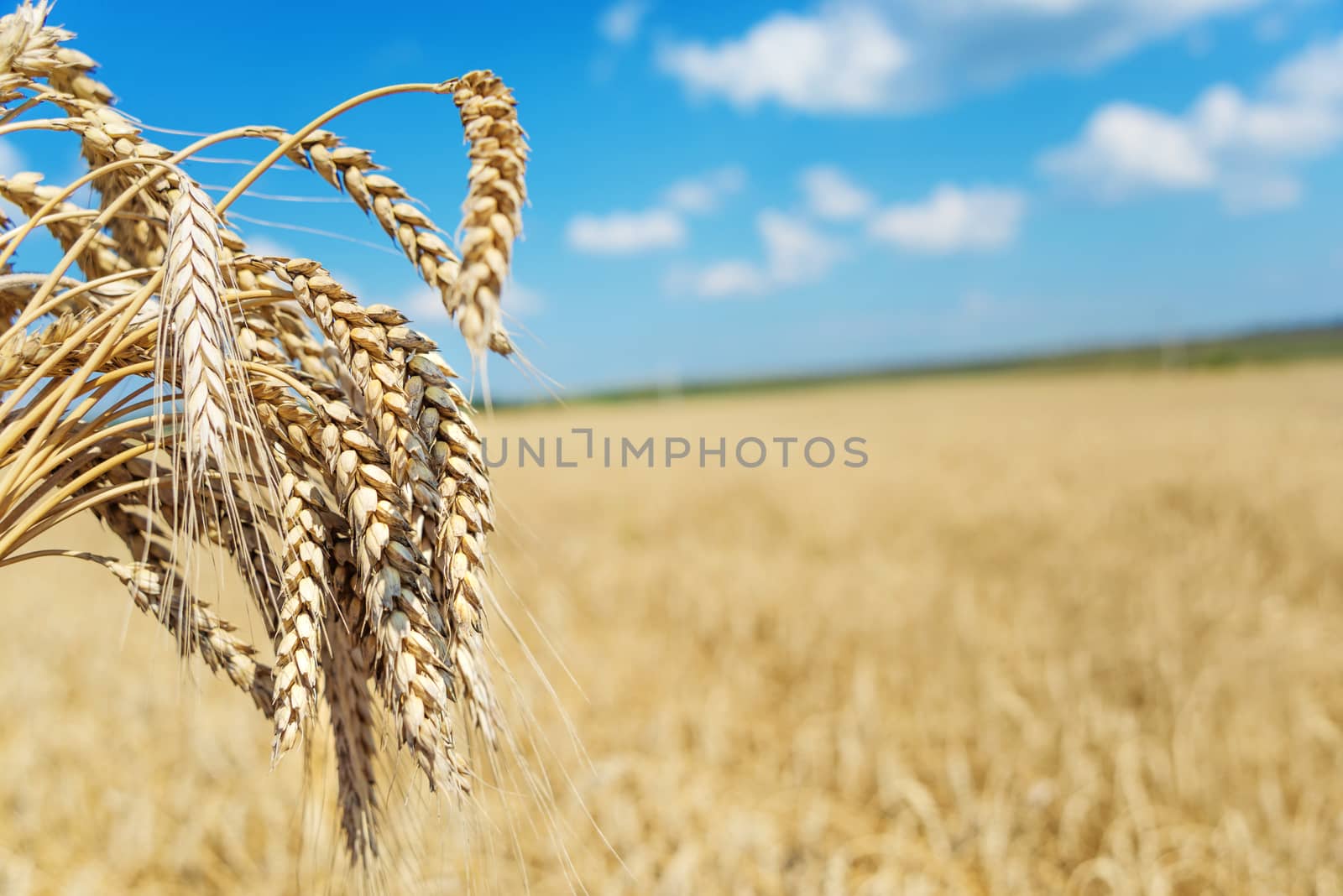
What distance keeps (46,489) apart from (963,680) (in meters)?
4.05

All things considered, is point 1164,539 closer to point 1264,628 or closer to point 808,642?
point 1264,628

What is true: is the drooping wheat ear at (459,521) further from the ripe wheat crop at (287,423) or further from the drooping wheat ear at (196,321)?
the drooping wheat ear at (196,321)

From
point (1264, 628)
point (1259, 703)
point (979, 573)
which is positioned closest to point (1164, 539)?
point (979, 573)

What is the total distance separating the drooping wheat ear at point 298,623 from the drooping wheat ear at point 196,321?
0.09 m

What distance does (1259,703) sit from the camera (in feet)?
11.6

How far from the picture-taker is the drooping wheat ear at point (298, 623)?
0.68 metres

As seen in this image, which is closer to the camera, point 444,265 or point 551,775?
point 444,265

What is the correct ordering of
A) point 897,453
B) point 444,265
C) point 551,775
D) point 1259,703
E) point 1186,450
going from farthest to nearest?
point 897,453 < point 1186,450 < point 551,775 < point 1259,703 < point 444,265

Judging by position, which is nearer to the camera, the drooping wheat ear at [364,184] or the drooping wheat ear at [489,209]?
the drooping wheat ear at [489,209]

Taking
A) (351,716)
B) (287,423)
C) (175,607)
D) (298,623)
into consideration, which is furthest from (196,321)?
(351,716)

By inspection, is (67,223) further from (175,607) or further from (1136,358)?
(1136,358)

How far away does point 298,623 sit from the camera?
2.33 ft

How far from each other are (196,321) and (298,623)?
28cm

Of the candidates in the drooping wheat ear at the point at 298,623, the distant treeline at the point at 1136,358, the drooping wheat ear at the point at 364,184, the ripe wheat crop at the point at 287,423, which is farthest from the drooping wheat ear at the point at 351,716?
the distant treeline at the point at 1136,358
